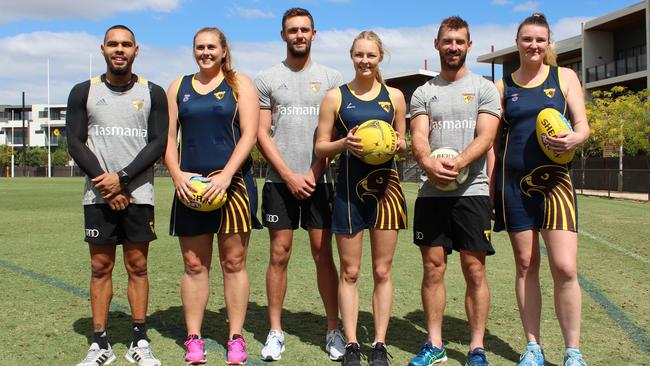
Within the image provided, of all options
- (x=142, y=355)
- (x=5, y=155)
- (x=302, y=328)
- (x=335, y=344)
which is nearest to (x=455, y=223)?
(x=335, y=344)

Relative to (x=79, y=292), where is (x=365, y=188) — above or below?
above

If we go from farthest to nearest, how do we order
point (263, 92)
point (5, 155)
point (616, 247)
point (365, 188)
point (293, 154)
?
point (5, 155) < point (616, 247) < point (263, 92) < point (293, 154) < point (365, 188)

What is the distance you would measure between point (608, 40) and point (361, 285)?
138 feet

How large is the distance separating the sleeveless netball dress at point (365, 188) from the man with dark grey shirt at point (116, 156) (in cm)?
138

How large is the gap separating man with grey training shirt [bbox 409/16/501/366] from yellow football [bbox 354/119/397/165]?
22cm

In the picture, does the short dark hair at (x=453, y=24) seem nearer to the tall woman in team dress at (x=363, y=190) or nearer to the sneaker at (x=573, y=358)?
the tall woman in team dress at (x=363, y=190)

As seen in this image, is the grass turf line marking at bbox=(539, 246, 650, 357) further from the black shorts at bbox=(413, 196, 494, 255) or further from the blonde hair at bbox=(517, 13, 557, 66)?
the blonde hair at bbox=(517, 13, 557, 66)

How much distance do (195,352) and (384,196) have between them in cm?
176

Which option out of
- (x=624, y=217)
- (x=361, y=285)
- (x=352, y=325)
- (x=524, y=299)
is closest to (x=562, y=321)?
(x=524, y=299)

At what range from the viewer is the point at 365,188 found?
451 cm

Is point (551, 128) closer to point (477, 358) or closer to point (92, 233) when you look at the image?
point (477, 358)

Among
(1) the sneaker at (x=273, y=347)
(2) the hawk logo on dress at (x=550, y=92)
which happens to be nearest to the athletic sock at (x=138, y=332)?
(1) the sneaker at (x=273, y=347)

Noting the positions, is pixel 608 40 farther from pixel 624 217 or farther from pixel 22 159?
pixel 22 159

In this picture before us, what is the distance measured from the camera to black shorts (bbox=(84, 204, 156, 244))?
14.8ft
